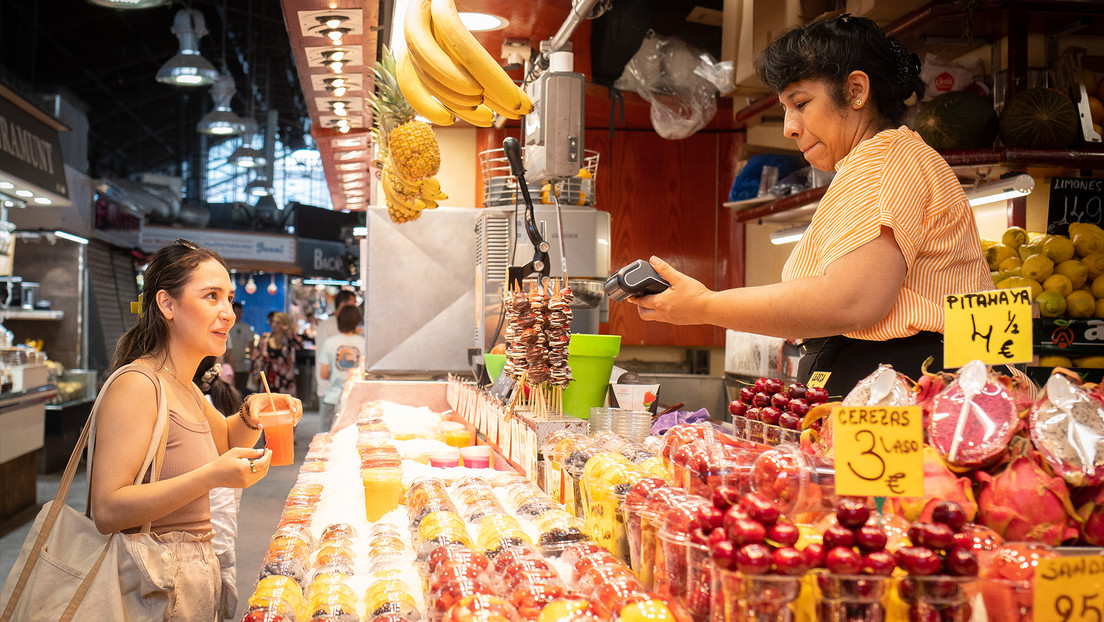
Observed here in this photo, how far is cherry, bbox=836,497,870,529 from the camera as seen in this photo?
36.1 inches

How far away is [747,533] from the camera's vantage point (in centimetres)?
90

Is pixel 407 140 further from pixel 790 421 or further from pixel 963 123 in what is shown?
pixel 790 421

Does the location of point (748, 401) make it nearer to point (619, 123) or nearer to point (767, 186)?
point (767, 186)

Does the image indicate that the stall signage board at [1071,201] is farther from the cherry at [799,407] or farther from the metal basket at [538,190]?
the cherry at [799,407]

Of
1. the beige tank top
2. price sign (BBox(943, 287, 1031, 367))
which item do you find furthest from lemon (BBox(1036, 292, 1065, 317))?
the beige tank top

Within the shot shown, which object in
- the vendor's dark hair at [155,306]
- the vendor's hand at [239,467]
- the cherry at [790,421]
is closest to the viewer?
the cherry at [790,421]

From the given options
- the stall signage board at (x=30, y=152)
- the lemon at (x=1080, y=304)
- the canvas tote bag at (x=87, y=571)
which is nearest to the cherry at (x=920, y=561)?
the canvas tote bag at (x=87, y=571)

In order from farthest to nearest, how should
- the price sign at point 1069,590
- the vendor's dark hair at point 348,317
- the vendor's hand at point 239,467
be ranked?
the vendor's dark hair at point 348,317 → the vendor's hand at point 239,467 → the price sign at point 1069,590

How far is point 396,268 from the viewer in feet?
16.8

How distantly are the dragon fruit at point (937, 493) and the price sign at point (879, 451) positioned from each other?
69mm

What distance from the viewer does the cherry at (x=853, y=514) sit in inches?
36.1

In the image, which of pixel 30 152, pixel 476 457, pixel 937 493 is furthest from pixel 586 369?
pixel 30 152

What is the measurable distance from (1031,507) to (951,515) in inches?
6.2

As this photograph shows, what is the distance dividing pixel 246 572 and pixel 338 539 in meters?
4.00
